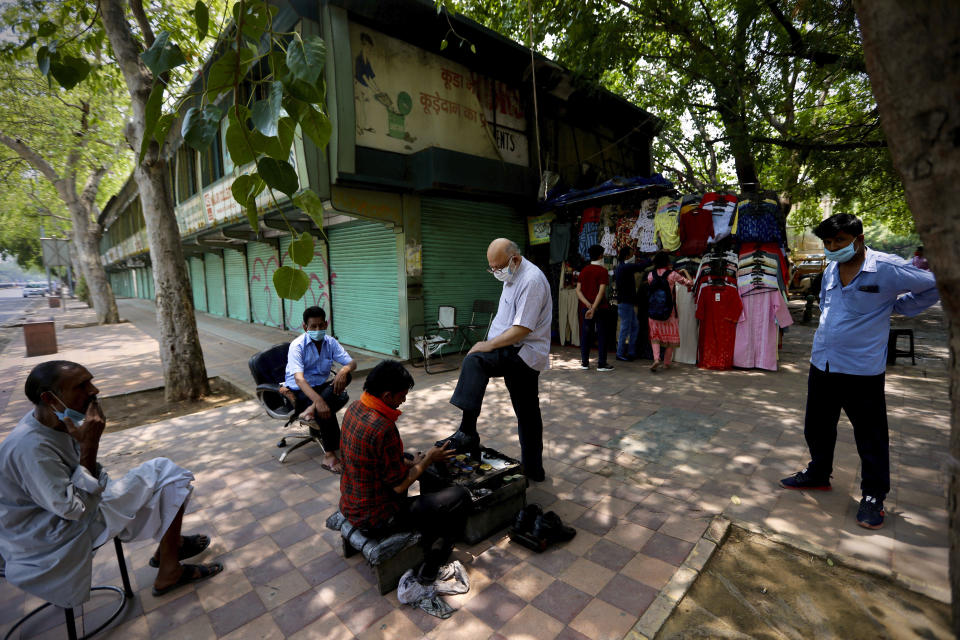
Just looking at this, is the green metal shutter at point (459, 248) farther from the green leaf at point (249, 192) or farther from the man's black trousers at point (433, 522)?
the green leaf at point (249, 192)

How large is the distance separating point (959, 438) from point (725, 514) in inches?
70.2

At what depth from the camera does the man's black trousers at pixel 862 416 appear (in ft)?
9.52

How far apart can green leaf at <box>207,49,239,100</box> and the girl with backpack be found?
6626 mm

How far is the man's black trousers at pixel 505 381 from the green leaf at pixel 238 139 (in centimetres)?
221

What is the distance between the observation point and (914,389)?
5719 mm

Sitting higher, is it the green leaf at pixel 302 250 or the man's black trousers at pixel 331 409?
the green leaf at pixel 302 250

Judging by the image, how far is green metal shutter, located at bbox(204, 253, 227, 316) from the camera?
1719 cm

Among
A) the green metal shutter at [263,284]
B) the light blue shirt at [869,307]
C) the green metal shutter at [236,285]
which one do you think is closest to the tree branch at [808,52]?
the light blue shirt at [869,307]

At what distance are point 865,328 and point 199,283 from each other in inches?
906

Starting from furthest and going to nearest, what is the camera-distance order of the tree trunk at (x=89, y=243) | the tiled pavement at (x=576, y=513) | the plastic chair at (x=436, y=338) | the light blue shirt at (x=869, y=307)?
the tree trunk at (x=89, y=243), the plastic chair at (x=436, y=338), the light blue shirt at (x=869, y=307), the tiled pavement at (x=576, y=513)

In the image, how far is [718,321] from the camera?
710cm

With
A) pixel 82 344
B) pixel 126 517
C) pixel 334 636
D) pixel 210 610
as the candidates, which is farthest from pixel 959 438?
pixel 82 344

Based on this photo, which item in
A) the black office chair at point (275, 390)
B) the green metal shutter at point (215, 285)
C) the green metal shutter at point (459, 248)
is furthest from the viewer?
the green metal shutter at point (215, 285)

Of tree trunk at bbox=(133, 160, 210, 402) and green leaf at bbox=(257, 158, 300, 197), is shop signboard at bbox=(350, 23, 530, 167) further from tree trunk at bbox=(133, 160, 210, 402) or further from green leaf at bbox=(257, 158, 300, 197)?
green leaf at bbox=(257, 158, 300, 197)
